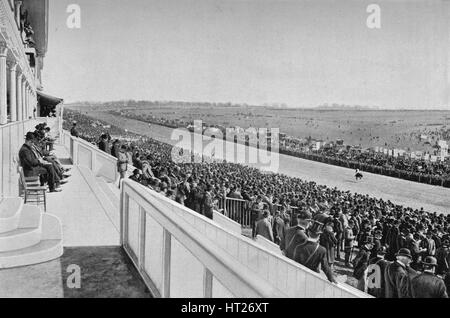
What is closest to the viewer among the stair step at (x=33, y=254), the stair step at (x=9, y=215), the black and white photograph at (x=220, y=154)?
the black and white photograph at (x=220, y=154)

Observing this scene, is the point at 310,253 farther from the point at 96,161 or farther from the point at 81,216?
the point at 96,161

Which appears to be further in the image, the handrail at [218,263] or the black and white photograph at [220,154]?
the black and white photograph at [220,154]

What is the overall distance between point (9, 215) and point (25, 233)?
274 mm

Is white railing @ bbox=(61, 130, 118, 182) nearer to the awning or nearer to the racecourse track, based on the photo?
the awning

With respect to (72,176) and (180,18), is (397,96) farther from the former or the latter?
(72,176)

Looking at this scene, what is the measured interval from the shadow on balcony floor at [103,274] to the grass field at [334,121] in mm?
44809

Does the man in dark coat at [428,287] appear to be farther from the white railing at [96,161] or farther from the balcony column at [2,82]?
the white railing at [96,161]

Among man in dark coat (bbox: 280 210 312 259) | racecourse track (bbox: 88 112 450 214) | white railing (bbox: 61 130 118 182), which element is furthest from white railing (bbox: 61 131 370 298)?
racecourse track (bbox: 88 112 450 214)

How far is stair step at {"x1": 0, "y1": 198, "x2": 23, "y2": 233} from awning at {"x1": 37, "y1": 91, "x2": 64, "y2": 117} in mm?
22619

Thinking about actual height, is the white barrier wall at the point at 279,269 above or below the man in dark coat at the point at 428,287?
below

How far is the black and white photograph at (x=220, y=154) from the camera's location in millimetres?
3279

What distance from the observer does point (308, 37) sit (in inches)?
2063

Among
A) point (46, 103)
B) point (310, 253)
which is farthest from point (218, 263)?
point (46, 103)

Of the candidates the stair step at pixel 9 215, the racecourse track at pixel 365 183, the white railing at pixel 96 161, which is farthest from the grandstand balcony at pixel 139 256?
the racecourse track at pixel 365 183
